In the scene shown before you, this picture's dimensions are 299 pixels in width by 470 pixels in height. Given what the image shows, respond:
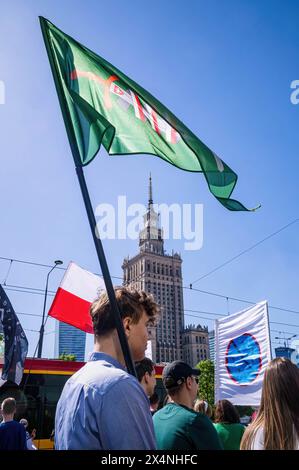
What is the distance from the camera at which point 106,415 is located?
152cm

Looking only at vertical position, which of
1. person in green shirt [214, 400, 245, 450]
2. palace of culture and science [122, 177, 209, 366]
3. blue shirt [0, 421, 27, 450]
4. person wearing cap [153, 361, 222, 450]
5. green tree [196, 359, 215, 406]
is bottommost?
green tree [196, 359, 215, 406]

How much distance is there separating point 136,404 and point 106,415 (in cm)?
13

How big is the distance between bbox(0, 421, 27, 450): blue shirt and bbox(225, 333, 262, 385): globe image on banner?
3830 millimetres

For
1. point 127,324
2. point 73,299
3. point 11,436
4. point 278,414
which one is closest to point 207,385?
point 73,299

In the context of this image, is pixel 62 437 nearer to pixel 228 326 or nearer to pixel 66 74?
pixel 66 74

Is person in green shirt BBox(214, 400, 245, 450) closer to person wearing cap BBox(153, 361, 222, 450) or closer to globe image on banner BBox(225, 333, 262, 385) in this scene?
person wearing cap BBox(153, 361, 222, 450)

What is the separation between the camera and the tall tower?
10469 cm

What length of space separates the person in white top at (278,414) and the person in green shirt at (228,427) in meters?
1.87

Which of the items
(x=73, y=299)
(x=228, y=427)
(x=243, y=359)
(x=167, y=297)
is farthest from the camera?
(x=167, y=297)

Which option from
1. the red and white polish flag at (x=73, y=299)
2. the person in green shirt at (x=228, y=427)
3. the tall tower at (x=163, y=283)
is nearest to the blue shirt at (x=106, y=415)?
the person in green shirt at (x=228, y=427)

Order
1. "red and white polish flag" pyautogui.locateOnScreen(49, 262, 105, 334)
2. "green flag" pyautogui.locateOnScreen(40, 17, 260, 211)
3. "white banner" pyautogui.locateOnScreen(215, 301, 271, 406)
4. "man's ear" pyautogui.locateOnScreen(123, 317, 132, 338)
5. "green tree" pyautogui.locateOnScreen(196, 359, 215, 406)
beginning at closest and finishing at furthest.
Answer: "man's ear" pyautogui.locateOnScreen(123, 317, 132, 338) < "green flag" pyautogui.locateOnScreen(40, 17, 260, 211) < "white banner" pyautogui.locateOnScreen(215, 301, 271, 406) < "red and white polish flag" pyautogui.locateOnScreen(49, 262, 105, 334) < "green tree" pyautogui.locateOnScreen(196, 359, 215, 406)

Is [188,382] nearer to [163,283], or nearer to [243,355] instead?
[243,355]

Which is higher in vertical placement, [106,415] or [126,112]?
[126,112]

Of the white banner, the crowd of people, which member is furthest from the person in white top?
the white banner
